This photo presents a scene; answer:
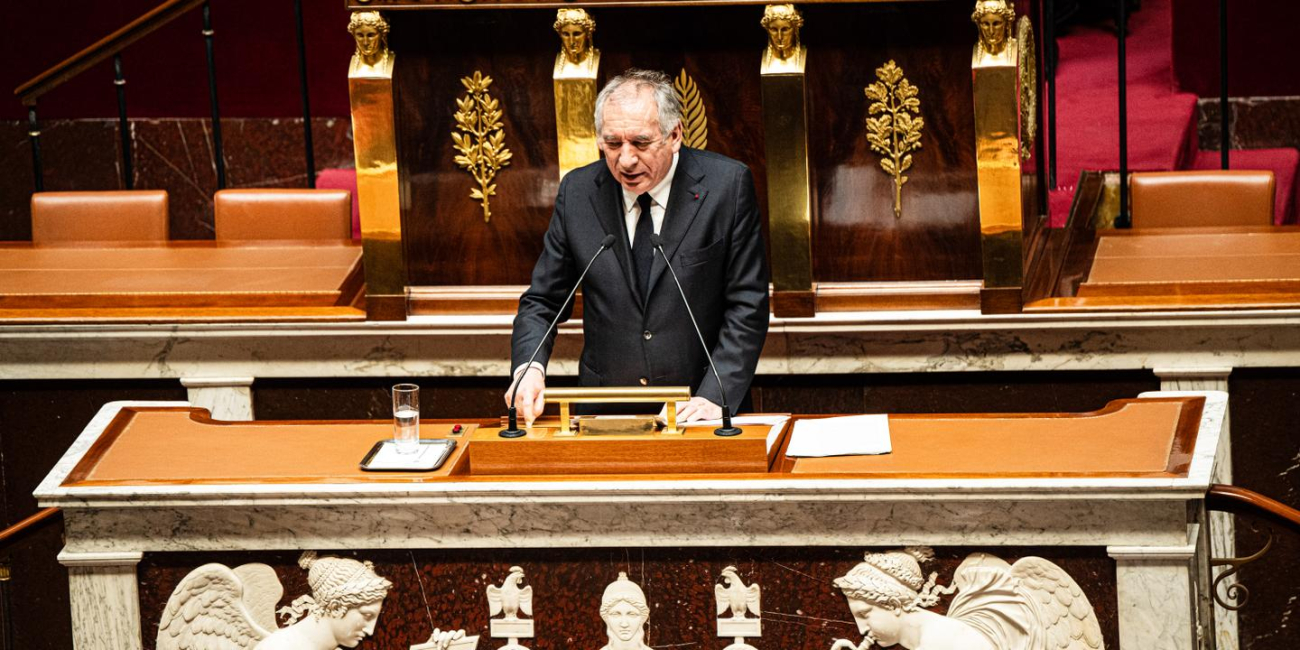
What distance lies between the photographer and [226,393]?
416 cm

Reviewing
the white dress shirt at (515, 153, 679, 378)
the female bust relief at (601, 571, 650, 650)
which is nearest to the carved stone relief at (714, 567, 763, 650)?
the female bust relief at (601, 571, 650, 650)

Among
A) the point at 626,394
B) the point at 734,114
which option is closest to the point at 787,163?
the point at 734,114

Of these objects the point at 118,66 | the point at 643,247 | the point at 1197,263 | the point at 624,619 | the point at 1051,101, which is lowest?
the point at 624,619

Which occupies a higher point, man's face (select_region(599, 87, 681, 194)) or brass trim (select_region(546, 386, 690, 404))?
man's face (select_region(599, 87, 681, 194))

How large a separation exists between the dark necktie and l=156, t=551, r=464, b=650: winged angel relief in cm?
94

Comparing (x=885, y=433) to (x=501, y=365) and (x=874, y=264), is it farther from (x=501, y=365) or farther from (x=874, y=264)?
(x=501, y=365)

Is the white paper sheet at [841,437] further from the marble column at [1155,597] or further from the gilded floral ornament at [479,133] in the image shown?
the gilded floral ornament at [479,133]

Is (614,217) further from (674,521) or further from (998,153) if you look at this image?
(998,153)

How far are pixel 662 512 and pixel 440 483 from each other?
1.25 feet

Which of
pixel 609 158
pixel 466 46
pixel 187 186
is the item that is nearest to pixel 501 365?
pixel 466 46

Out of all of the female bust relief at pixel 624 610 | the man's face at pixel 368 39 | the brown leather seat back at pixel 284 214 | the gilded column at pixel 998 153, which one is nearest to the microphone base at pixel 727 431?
the female bust relief at pixel 624 610

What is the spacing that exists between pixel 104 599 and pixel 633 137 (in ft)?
4.26

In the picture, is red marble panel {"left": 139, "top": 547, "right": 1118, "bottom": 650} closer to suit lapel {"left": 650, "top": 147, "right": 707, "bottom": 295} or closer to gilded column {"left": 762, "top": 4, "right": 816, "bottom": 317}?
suit lapel {"left": 650, "top": 147, "right": 707, "bottom": 295}

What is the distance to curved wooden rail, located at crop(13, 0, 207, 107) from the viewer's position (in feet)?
17.7
